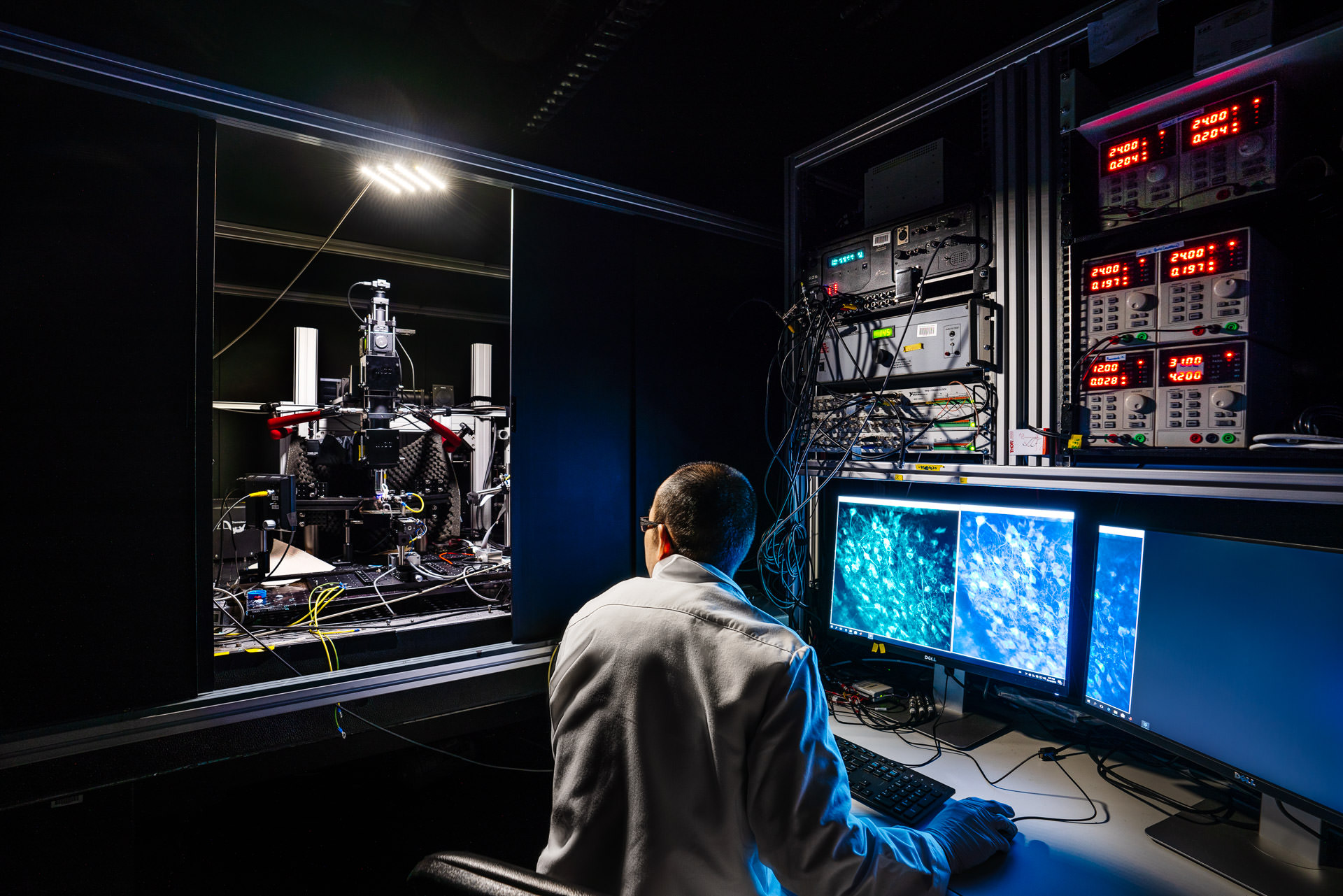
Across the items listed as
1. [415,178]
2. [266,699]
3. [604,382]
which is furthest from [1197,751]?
[415,178]

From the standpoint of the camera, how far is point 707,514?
1.03 m

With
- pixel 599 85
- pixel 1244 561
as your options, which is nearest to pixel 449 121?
pixel 599 85

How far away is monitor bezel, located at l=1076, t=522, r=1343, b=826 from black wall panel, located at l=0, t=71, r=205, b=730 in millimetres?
1940

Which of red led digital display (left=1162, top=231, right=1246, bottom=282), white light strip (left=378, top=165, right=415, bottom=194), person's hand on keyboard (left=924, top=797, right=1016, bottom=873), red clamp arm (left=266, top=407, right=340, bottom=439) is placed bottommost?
person's hand on keyboard (left=924, top=797, right=1016, bottom=873)

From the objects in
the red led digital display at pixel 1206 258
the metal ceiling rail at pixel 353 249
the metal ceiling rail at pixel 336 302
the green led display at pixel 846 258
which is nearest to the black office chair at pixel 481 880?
the red led digital display at pixel 1206 258

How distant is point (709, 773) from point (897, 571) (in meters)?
0.88

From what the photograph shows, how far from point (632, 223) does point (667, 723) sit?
5.36ft

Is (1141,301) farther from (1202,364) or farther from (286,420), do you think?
(286,420)

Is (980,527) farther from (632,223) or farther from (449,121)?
(449,121)

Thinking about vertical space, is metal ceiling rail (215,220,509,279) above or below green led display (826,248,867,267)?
above

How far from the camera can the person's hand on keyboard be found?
91cm

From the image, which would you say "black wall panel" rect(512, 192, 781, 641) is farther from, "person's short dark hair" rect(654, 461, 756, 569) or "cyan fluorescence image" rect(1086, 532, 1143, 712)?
"cyan fluorescence image" rect(1086, 532, 1143, 712)

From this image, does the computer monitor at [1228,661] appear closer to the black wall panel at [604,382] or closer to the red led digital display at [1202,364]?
the red led digital display at [1202,364]

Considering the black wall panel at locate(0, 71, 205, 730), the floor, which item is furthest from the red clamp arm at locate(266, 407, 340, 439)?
the floor
